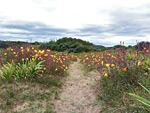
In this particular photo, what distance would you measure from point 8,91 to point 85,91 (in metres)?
2.45

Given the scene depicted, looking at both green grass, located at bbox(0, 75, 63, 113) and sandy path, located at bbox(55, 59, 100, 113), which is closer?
green grass, located at bbox(0, 75, 63, 113)

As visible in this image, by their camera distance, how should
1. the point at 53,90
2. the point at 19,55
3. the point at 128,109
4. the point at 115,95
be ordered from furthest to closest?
the point at 19,55
the point at 53,90
the point at 115,95
the point at 128,109

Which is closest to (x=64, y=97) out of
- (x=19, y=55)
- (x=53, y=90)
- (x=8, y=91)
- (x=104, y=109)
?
(x=53, y=90)

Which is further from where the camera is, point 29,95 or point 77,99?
point 77,99

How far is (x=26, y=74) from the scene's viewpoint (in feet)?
15.0

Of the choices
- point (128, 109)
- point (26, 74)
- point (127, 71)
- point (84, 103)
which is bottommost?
point (84, 103)

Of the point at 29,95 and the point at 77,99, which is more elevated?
the point at 29,95

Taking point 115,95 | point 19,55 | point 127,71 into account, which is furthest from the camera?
point 19,55

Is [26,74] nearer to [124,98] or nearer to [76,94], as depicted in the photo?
[76,94]

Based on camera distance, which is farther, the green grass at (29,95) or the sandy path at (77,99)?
the sandy path at (77,99)

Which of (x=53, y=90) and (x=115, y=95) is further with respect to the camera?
(x=53, y=90)

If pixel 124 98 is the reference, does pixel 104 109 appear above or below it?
below

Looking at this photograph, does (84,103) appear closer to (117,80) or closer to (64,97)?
(64,97)

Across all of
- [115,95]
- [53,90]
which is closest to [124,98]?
[115,95]
